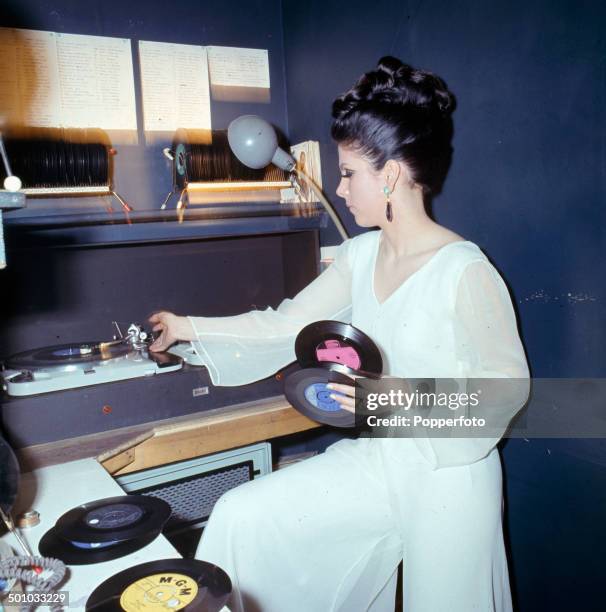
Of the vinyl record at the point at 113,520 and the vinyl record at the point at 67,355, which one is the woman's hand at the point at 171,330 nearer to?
the vinyl record at the point at 67,355

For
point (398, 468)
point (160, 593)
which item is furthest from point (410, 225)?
point (160, 593)

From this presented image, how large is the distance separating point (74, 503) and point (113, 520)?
178 millimetres

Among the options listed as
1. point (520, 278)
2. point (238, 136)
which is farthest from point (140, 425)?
point (520, 278)

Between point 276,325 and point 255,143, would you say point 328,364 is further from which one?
point 255,143

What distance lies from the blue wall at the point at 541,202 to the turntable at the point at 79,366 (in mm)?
965

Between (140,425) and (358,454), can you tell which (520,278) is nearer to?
(358,454)

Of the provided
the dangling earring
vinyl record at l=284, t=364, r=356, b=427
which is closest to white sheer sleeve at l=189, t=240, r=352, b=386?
the dangling earring

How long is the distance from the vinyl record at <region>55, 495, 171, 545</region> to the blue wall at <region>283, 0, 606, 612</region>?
3.32 ft

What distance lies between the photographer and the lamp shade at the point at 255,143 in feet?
5.78

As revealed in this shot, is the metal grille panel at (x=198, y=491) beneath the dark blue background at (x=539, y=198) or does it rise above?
beneath

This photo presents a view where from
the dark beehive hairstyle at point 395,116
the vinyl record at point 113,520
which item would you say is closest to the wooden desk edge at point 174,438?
the vinyl record at point 113,520

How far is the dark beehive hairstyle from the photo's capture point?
1429 mm

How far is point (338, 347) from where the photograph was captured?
4.46 ft

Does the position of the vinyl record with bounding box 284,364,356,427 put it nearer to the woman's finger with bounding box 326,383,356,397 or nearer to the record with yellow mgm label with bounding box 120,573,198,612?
the woman's finger with bounding box 326,383,356,397
